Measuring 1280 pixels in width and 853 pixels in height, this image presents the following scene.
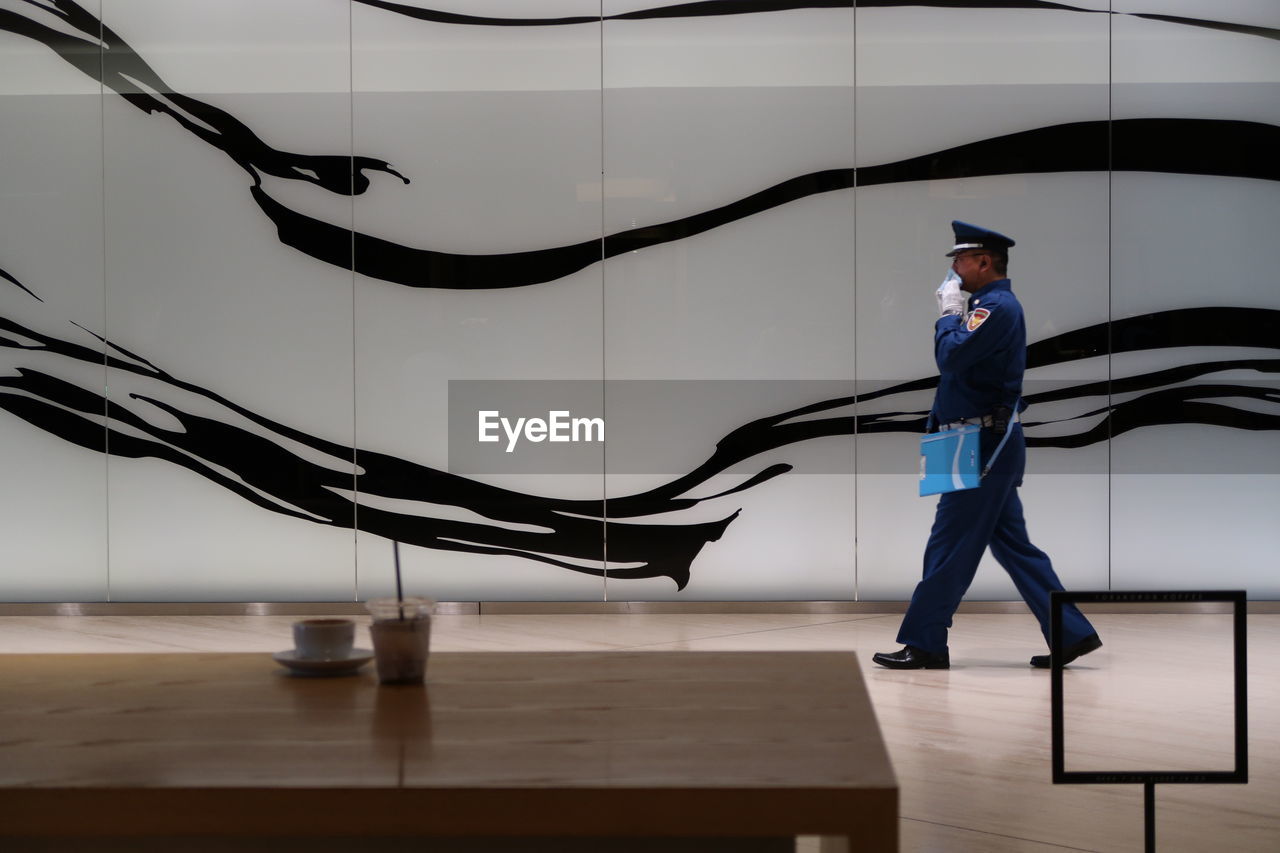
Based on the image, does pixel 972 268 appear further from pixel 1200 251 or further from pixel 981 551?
pixel 1200 251

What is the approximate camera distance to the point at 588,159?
5926 millimetres

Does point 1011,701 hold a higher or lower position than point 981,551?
lower

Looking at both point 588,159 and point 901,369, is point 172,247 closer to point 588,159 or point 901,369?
point 588,159

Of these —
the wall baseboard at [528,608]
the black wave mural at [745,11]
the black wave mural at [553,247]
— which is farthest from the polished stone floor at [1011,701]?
the black wave mural at [745,11]

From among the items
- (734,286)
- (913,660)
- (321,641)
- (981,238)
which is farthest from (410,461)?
(321,641)

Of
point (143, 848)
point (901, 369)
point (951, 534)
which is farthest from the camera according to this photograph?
point (901, 369)

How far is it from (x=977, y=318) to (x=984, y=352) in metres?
0.12

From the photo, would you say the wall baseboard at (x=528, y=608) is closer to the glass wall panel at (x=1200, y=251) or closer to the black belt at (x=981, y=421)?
the glass wall panel at (x=1200, y=251)

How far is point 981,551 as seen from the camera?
447 centimetres

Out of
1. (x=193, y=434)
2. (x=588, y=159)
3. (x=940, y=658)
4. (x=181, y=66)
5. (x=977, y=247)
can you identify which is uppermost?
(x=181, y=66)

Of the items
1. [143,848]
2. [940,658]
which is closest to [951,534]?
[940,658]

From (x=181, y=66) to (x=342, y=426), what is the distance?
1.85 meters

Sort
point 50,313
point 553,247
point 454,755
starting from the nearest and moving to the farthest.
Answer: point 454,755, point 553,247, point 50,313

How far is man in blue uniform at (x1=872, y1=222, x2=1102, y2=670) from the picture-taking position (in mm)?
4445
